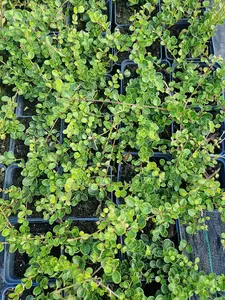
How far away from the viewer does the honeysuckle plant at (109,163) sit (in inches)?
49.6

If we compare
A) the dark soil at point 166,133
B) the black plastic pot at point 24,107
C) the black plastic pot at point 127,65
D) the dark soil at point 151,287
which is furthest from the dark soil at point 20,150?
the dark soil at point 151,287

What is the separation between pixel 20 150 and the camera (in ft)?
5.62

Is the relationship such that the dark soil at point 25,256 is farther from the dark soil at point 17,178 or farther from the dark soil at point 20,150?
the dark soil at point 20,150

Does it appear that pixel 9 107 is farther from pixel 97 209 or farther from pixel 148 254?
pixel 148 254

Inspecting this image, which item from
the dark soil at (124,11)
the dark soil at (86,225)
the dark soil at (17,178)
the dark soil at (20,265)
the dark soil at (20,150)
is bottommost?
the dark soil at (20,265)

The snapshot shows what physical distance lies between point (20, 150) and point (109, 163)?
0.52m

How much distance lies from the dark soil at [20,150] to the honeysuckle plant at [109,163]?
4.8 inches

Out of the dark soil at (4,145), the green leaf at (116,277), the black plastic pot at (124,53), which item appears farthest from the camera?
the black plastic pot at (124,53)

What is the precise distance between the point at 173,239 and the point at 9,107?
972 mm

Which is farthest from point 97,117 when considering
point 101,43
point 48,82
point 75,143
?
point 101,43

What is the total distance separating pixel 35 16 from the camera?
1.64m

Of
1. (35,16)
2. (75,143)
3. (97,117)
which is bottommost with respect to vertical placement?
(75,143)

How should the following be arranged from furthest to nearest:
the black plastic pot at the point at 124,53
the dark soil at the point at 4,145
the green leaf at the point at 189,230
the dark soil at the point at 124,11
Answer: the dark soil at the point at 124,11 → the black plastic pot at the point at 124,53 → the dark soil at the point at 4,145 → the green leaf at the point at 189,230

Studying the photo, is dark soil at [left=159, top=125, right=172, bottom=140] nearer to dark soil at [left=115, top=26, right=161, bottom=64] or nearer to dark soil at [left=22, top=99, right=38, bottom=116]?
dark soil at [left=115, top=26, right=161, bottom=64]
